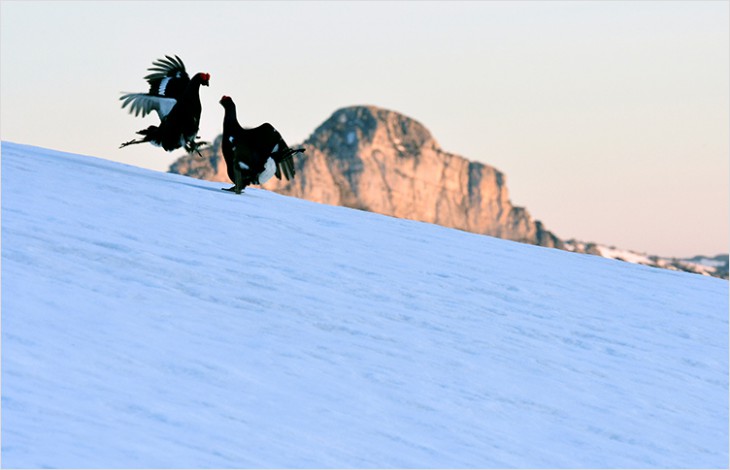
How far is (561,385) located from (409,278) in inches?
103

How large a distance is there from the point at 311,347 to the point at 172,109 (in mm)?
5695

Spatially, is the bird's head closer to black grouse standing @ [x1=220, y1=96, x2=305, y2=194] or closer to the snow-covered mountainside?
black grouse standing @ [x1=220, y1=96, x2=305, y2=194]

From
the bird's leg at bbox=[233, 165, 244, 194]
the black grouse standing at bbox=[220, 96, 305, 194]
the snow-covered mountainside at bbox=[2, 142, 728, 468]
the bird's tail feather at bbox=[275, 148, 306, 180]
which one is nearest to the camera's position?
the snow-covered mountainside at bbox=[2, 142, 728, 468]

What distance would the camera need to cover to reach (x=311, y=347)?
7.71m

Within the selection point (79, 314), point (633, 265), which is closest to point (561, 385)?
point (79, 314)

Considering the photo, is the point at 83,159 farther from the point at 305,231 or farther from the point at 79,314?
the point at 79,314

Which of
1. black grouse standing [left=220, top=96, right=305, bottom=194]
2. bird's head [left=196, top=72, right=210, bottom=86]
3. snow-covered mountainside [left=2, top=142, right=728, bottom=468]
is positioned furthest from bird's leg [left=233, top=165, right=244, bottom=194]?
bird's head [left=196, top=72, right=210, bottom=86]

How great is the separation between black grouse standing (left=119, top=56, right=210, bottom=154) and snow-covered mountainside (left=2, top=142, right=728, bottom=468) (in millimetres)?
700

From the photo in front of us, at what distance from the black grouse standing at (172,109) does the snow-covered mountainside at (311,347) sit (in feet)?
2.30

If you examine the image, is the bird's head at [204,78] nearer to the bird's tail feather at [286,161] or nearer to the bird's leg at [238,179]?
the bird's leg at [238,179]

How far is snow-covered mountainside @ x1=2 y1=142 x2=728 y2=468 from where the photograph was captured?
6.10m

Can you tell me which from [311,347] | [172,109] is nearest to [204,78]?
[172,109]

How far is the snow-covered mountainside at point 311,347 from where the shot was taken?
20.0ft

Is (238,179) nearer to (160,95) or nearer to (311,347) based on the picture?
(160,95)
